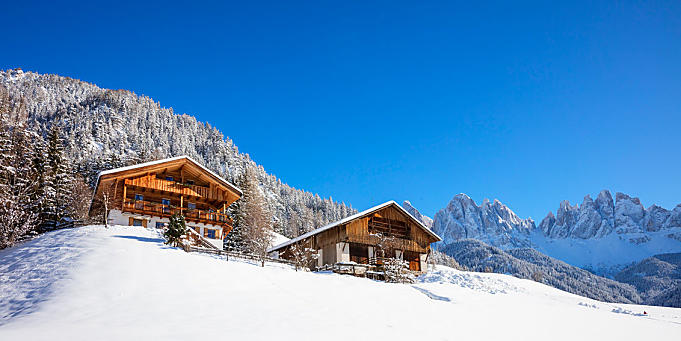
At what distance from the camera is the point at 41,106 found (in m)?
165

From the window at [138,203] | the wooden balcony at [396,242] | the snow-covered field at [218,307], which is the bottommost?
the snow-covered field at [218,307]

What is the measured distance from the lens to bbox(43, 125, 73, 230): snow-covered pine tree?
1523 inches

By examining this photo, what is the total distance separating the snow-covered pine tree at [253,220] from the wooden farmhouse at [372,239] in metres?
6.64

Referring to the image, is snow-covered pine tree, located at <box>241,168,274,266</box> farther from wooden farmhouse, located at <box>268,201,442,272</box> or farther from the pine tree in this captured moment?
the pine tree

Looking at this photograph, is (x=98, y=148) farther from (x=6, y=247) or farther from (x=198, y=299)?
(x=198, y=299)

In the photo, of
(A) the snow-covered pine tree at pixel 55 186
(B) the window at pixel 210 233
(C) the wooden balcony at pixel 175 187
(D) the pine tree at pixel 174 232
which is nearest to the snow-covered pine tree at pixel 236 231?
(B) the window at pixel 210 233

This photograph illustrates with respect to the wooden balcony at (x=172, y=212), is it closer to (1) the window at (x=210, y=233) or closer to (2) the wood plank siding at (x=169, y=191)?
(2) the wood plank siding at (x=169, y=191)

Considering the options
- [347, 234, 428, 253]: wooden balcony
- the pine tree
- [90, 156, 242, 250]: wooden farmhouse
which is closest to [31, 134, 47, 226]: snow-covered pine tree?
[90, 156, 242, 250]: wooden farmhouse

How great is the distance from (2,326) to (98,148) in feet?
467

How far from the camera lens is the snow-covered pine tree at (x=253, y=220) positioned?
4609 centimetres

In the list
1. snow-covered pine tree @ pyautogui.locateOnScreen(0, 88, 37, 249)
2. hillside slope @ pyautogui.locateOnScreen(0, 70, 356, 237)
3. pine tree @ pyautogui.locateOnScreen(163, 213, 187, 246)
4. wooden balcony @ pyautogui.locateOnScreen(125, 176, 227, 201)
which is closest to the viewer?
pine tree @ pyautogui.locateOnScreen(163, 213, 187, 246)

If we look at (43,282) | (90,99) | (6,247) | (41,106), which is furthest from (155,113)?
(43,282)

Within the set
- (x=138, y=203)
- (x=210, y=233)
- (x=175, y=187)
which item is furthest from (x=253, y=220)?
(x=138, y=203)

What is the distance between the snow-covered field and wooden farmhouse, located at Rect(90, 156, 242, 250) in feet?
37.0
